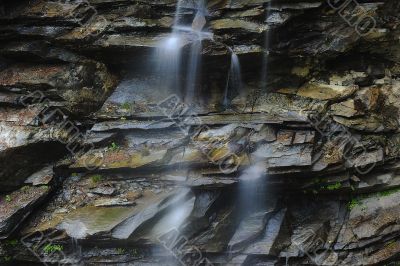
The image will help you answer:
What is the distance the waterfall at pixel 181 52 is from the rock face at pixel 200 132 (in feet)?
0.11

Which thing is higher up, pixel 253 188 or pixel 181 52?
pixel 181 52

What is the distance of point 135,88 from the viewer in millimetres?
9641

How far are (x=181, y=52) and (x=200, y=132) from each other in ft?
6.60

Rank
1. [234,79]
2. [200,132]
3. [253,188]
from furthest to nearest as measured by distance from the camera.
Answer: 1. [234,79]
2. [200,132]
3. [253,188]

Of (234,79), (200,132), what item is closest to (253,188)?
(200,132)

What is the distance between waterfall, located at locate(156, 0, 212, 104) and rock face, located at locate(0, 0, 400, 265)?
0.11 ft

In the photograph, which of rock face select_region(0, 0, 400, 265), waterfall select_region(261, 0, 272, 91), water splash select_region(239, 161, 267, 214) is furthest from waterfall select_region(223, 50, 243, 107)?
water splash select_region(239, 161, 267, 214)

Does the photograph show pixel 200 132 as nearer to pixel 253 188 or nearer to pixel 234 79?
pixel 234 79

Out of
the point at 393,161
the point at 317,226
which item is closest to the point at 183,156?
the point at 317,226

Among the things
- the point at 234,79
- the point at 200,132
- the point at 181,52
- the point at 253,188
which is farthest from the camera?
the point at 234,79

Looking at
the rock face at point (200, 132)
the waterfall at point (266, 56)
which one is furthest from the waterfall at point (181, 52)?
the waterfall at point (266, 56)

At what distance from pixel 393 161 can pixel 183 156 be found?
4.98 m

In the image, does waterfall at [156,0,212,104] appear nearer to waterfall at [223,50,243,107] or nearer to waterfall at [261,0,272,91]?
waterfall at [223,50,243,107]

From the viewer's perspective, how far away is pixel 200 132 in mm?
8773
